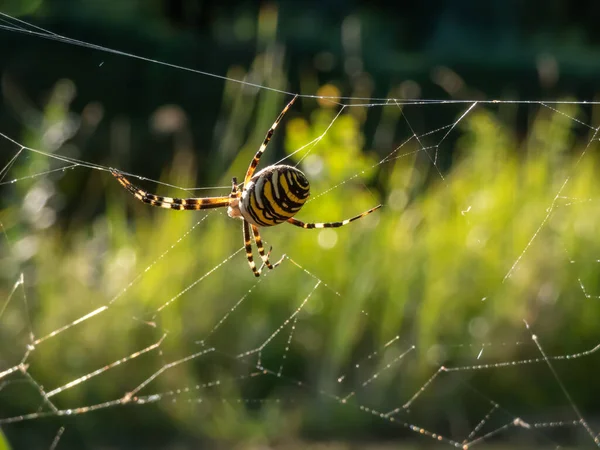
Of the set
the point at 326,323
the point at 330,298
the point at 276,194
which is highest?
the point at 276,194

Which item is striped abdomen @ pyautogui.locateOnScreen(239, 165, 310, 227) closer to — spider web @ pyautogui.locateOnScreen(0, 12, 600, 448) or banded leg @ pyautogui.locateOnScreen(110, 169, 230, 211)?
banded leg @ pyautogui.locateOnScreen(110, 169, 230, 211)

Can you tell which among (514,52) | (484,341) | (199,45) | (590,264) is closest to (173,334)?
(484,341)

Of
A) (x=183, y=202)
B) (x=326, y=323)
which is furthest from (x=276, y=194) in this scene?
(x=326, y=323)

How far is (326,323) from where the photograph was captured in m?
4.39

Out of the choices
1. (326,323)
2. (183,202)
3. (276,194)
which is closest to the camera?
(276,194)

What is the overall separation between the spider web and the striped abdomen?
1.32 metres

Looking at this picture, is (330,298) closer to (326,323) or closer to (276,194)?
(326,323)

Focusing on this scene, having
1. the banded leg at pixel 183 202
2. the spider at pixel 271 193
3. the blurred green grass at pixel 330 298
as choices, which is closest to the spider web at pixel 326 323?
the blurred green grass at pixel 330 298

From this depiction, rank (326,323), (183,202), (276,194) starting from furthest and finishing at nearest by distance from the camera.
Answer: (326,323)
(183,202)
(276,194)

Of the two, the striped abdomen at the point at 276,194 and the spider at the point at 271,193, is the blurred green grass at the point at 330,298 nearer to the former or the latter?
the spider at the point at 271,193

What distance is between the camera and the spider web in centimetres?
417

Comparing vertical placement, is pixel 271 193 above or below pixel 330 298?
above

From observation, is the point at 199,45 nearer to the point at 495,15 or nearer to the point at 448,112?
the point at 448,112

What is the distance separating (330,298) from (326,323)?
14cm
